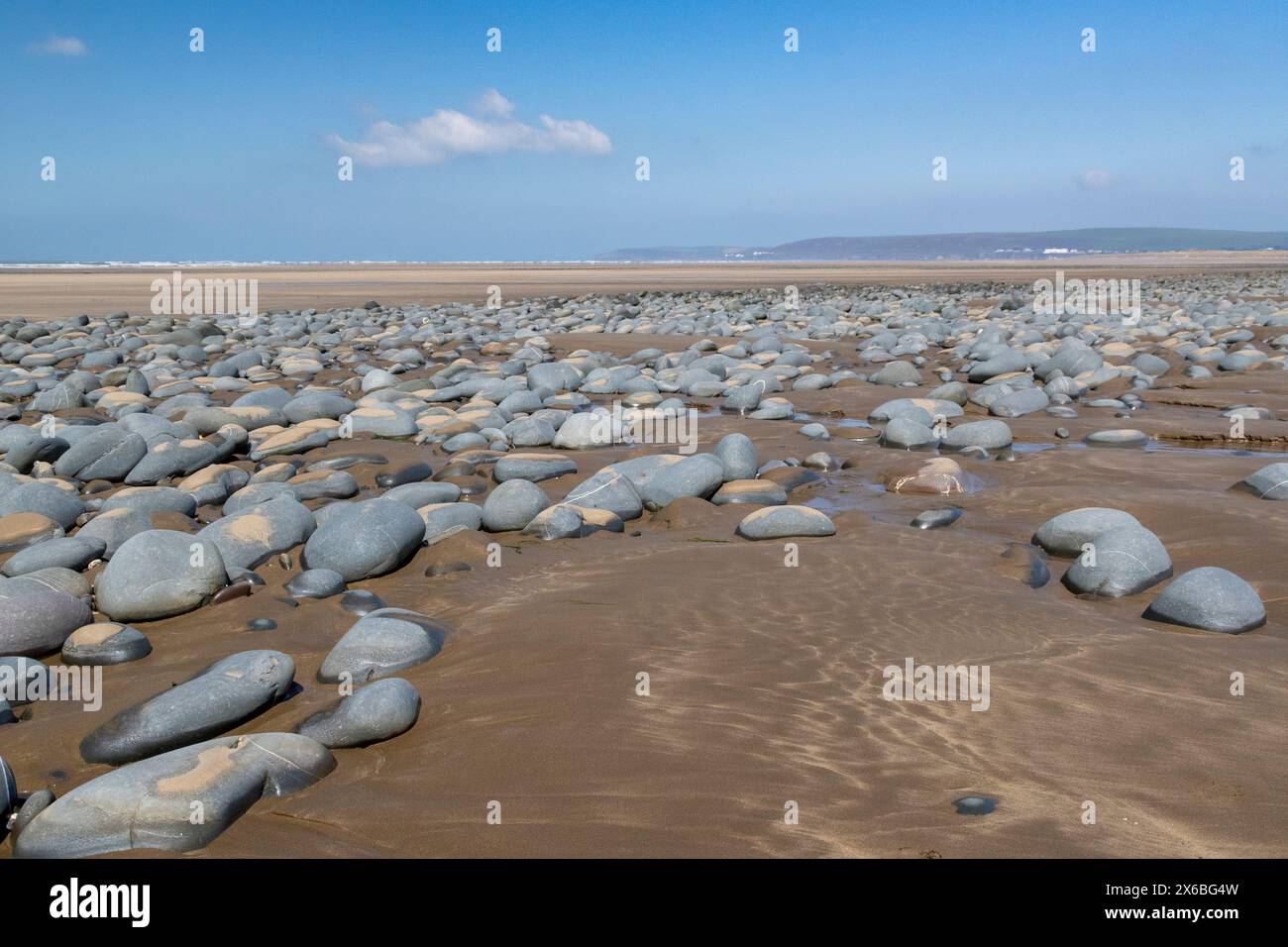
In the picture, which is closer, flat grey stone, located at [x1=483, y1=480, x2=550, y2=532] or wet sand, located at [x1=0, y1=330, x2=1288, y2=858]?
wet sand, located at [x1=0, y1=330, x2=1288, y2=858]

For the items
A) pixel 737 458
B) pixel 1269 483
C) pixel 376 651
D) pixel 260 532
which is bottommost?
pixel 376 651

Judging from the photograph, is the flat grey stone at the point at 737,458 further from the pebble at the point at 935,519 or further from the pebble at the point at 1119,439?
the pebble at the point at 1119,439

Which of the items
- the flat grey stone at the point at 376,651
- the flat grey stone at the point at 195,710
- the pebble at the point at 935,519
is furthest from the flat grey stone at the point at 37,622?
the pebble at the point at 935,519

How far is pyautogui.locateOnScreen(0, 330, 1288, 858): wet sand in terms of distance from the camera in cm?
257

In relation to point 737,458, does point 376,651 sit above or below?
below

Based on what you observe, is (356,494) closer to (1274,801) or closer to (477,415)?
(477,415)

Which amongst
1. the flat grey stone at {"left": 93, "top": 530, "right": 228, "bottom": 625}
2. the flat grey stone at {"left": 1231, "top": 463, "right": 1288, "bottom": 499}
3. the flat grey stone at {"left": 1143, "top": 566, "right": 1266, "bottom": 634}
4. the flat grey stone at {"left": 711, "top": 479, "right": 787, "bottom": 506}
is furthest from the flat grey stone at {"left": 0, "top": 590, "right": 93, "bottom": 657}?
the flat grey stone at {"left": 1231, "top": 463, "right": 1288, "bottom": 499}

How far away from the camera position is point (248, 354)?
40.7ft

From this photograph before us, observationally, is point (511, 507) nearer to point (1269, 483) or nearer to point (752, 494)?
point (752, 494)

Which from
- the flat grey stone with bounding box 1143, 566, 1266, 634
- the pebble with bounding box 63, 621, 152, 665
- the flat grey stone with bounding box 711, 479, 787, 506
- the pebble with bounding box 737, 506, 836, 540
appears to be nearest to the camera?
the flat grey stone with bounding box 1143, 566, 1266, 634

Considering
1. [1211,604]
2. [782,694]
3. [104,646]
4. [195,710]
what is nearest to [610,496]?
[782,694]

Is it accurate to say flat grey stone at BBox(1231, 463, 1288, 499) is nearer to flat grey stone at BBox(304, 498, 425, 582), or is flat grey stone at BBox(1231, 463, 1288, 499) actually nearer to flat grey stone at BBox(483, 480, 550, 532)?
flat grey stone at BBox(483, 480, 550, 532)

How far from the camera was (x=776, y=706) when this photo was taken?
3.24 m
